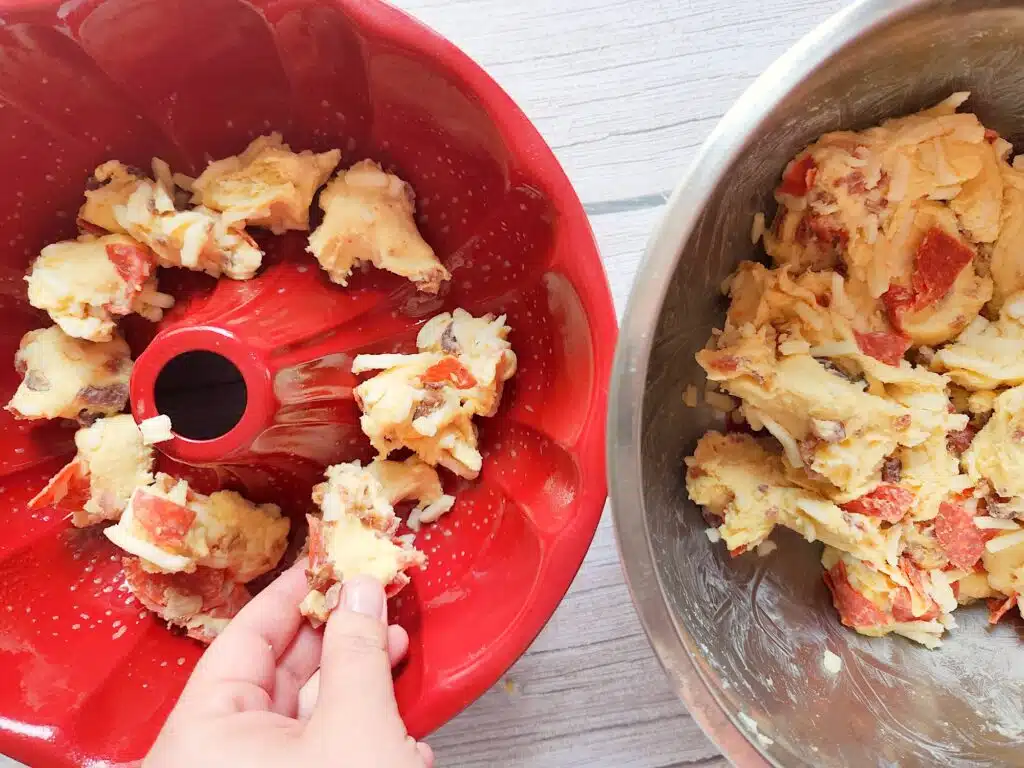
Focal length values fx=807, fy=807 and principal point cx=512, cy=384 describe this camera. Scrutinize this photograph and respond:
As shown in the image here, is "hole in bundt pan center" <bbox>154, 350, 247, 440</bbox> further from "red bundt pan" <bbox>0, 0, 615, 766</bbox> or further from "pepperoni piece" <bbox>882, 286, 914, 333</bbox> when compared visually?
"pepperoni piece" <bbox>882, 286, 914, 333</bbox>

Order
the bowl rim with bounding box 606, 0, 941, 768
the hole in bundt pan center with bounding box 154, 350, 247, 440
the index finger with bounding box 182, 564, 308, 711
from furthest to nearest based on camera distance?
1. the hole in bundt pan center with bounding box 154, 350, 247, 440
2. the index finger with bounding box 182, 564, 308, 711
3. the bowl rim with bounding box 606, 0, 941, 768

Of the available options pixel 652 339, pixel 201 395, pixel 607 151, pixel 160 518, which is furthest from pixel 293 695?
pixel 607 151

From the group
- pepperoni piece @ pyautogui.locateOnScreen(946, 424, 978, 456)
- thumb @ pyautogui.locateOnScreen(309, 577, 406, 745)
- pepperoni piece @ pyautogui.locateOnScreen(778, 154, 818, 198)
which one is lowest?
thumb @ pyautogui.locateOnScreen(309, 577, 406, 745)

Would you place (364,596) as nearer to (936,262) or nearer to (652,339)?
(652,339)

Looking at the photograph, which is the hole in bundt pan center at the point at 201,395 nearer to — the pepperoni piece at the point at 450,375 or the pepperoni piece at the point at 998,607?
the pepperoni piece at the point at 450,375

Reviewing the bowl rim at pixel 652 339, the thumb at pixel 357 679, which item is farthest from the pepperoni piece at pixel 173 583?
the bowl rim at pixel 652 339

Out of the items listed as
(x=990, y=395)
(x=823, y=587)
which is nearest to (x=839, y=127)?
(x=990, y=395)

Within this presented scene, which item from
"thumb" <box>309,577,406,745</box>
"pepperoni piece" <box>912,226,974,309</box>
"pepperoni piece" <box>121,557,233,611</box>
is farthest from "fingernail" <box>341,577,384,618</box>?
"pepperoni piece" <box>912,226,974,309</box>
